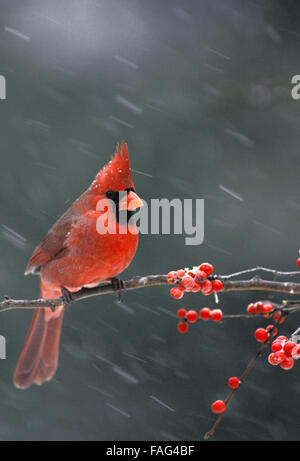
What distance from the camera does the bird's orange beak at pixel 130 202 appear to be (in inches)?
59.8

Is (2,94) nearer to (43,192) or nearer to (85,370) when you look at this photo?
(43,192)

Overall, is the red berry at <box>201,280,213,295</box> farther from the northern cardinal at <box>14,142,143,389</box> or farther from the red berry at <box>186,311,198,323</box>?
the northern cardinal at <box>14,142,143,389</box>

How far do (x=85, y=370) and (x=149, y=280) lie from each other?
2.01 meters

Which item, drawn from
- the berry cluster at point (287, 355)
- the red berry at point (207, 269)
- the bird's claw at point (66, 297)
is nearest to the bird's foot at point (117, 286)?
the bird's claw at point (66, 297)

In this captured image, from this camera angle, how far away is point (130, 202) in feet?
5.02

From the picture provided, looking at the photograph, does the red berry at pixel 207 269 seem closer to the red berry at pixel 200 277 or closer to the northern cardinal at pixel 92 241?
the red berry at pixel 200 277

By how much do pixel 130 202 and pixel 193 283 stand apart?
346 mm

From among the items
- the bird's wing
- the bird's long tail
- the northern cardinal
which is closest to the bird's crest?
the northern cardinal

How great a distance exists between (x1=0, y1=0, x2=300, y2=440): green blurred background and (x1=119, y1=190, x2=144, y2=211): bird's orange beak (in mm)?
1310

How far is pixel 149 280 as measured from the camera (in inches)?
51.8

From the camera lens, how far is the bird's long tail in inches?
83.3

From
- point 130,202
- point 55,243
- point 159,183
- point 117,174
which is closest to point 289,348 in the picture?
point 130,202

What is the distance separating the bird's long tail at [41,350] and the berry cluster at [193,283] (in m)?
0.81
